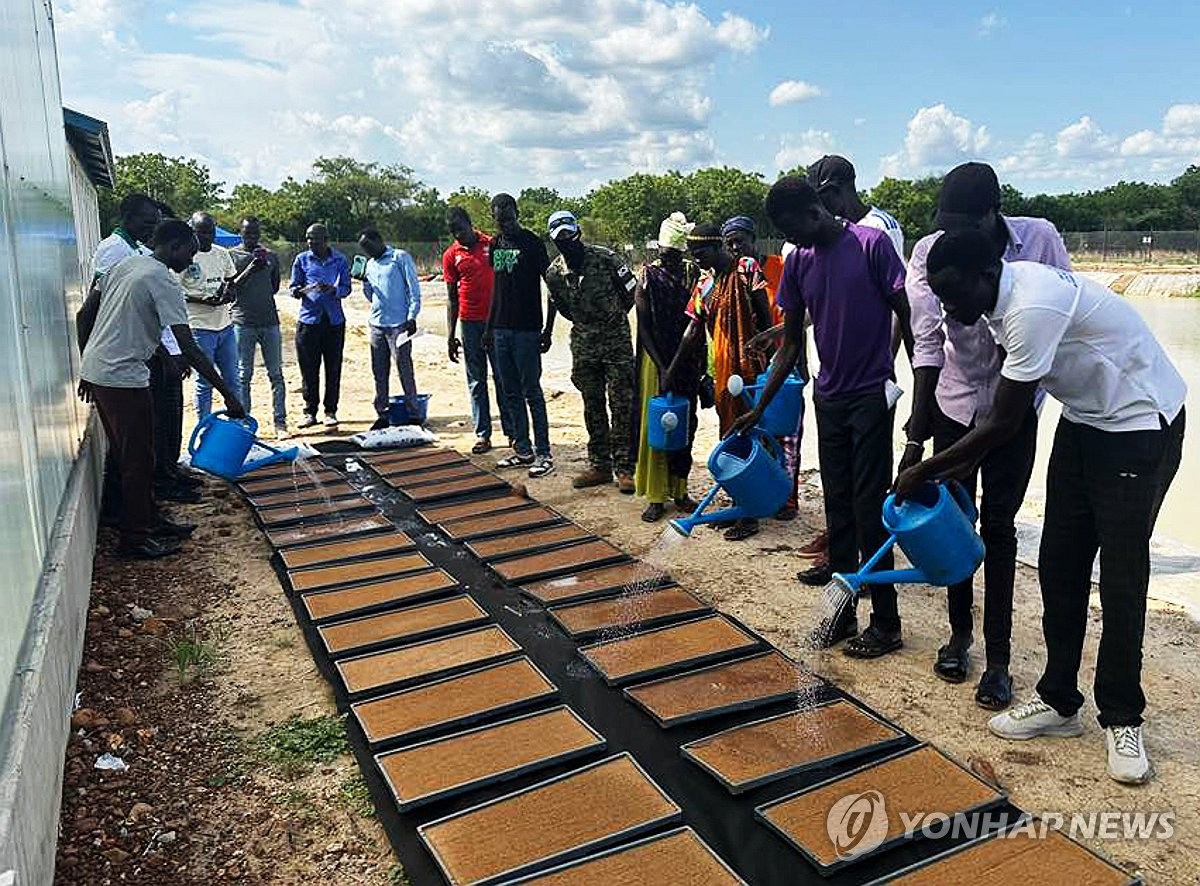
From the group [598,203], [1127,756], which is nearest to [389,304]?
[1127,756]

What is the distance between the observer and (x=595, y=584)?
4.30m

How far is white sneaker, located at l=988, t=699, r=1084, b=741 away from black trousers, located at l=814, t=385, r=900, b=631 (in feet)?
2.26

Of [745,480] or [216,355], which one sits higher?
[216,355]

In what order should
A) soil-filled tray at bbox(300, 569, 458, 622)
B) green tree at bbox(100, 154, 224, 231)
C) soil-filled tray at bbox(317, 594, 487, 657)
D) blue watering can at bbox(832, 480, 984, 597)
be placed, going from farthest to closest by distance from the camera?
green tree at bbox(100, 154, 224, 231) → soil-filled tray at bbox(300, 569, 458, 622) → soil-filled tray at bbox(317, 594, 487, 657) → blue watering can at bbox(832, 480, 984, 597)

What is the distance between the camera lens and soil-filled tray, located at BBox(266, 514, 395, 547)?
5.04 metres

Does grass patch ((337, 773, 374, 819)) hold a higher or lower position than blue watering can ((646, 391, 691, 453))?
lower

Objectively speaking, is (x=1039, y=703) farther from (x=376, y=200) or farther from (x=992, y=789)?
(x=376, y=200)

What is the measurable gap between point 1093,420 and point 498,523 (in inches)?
133

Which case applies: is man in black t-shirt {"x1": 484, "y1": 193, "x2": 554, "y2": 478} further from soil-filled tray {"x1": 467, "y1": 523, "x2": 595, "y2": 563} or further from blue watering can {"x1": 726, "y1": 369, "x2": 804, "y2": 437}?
blue watering can {"x1": 726, "y1": 369, "x2": 804, "y2": 437}

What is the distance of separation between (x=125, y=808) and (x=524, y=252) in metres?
4.12

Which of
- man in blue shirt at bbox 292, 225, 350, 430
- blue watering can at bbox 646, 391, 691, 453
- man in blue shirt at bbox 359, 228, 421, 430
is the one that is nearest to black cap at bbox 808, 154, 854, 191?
blue watering can at bbox 646, 391, 691, 453

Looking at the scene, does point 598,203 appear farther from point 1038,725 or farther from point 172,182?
point 1038,725

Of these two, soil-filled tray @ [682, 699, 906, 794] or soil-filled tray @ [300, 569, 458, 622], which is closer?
soil-filled tray @ [682, 699, 906, 794]

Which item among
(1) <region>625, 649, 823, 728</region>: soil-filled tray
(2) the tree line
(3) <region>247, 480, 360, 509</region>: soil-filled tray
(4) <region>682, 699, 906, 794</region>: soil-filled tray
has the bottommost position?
(4) <region>682, 699, 906, 794</region>: soil-filled tray
